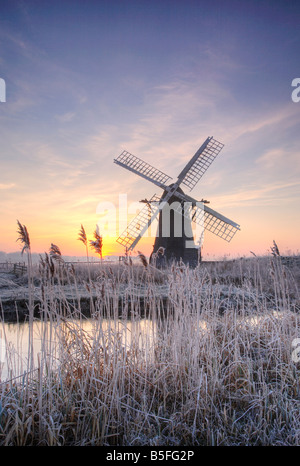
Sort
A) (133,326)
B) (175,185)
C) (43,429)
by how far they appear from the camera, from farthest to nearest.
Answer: (175,185)
(133,326)
(43,429)

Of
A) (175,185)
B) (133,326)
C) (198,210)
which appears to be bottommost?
(133,326)

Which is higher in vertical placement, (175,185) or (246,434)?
(175,185)

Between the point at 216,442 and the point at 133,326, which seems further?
the point at 133,326

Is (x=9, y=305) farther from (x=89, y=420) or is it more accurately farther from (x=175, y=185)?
(x=175, y=185)

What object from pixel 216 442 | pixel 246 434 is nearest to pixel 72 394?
pixel 216 442

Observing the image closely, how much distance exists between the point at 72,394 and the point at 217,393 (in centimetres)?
138

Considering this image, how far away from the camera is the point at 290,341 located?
4.23 meters

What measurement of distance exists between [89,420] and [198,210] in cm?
1710

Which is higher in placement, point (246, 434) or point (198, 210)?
point (198, 210)
